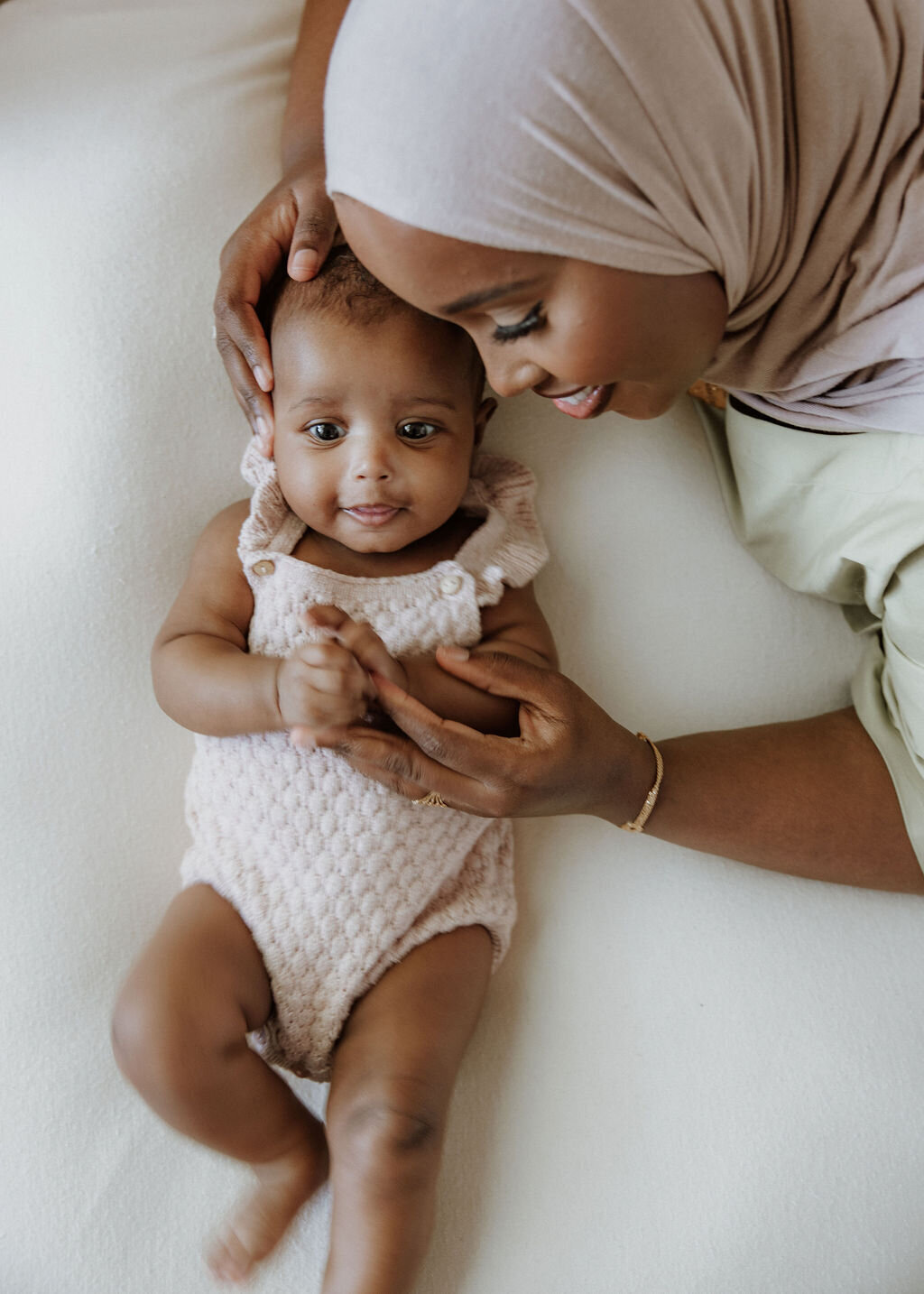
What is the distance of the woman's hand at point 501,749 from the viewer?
3.28 ft

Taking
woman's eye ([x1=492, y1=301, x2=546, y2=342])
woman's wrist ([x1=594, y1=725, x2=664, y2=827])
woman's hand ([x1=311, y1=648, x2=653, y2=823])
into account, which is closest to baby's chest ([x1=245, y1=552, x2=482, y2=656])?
woman's hand ([x1=311, y1=648, x2=653, y2=823])

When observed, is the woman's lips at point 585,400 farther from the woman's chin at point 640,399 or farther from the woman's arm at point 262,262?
the woman's arm at point 262,262

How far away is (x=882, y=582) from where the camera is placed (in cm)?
119

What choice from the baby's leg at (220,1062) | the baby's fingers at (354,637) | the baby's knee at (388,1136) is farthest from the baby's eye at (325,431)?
the baby's knee at (388,1136)

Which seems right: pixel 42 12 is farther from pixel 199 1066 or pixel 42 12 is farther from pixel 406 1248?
pixel 406 1248

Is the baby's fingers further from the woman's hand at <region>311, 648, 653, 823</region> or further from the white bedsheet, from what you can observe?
the white bedsheet

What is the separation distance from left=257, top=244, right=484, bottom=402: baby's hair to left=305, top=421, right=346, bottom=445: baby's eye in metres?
0.11

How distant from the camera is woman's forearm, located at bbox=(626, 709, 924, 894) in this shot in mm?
1203

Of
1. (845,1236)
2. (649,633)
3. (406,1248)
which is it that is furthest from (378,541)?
(845,1236)

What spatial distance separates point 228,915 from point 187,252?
826mm

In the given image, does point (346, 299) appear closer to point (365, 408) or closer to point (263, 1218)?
point (365, 408)

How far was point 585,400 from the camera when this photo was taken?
976 millimetres

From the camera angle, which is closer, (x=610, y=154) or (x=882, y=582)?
(x=610, y=154)

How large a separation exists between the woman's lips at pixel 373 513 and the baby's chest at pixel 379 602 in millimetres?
71
